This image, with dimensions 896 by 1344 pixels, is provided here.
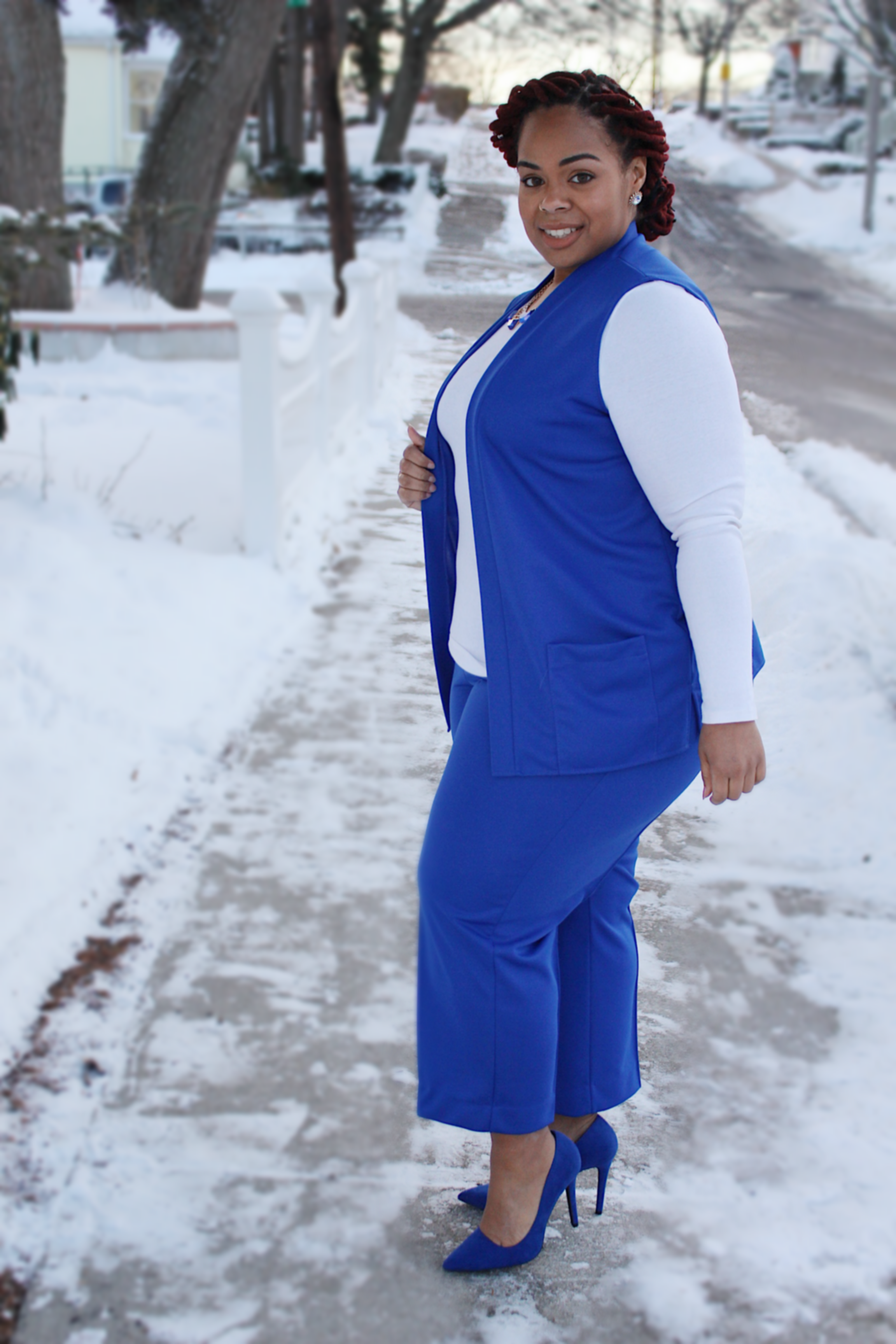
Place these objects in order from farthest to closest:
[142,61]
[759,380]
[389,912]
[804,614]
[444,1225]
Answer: [142,61], [389,912], [444,1225], [804,614], [759,380]

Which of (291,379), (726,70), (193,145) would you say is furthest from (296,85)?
(726,70)

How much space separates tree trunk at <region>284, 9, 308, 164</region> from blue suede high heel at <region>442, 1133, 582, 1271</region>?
33.3 m

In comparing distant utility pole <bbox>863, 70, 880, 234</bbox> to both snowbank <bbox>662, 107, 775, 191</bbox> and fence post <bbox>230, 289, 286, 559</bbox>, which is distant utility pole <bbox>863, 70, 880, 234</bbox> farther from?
snowbank <bbox>662, 107, 775, 191</bbox>

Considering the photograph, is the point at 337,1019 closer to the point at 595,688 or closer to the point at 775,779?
the point at 775,779

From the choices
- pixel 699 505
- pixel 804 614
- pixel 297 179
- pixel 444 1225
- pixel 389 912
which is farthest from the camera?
pixel 297 179

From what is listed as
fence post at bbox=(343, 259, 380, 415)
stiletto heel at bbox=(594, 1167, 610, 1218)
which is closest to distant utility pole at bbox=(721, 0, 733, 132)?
stiletto heel at bbox=(594, 1167, 610, 1218)

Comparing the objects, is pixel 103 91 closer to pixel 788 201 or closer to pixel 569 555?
pixel 788 201

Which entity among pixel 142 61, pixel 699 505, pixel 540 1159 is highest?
pixel 142 61

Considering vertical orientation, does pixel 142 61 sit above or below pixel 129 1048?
above

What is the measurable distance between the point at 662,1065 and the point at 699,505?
3.02 ft

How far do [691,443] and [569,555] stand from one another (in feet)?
0.54

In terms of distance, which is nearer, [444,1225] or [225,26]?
[444,1225]

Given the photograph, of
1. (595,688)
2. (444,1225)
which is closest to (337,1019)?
(444,1225)

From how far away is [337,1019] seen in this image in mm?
2744
